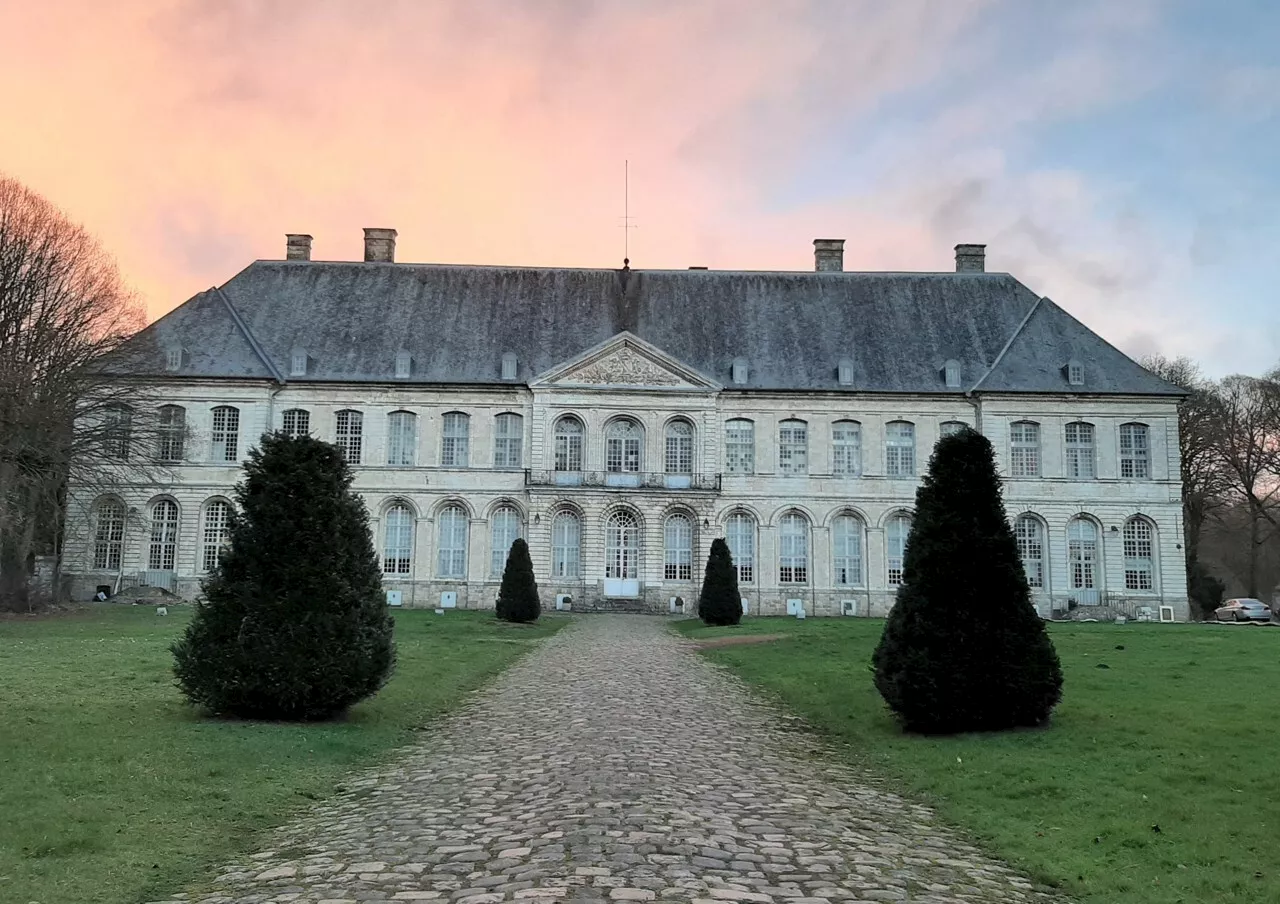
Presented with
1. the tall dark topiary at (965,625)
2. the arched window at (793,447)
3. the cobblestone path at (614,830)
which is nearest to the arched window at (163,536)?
the arched window at (793,447)

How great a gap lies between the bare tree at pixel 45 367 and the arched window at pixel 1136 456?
3395 centimetres

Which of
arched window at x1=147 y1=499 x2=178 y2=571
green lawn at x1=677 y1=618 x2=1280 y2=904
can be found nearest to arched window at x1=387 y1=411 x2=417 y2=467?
arched window at x1=147 y1=499 x2=178 y2=571

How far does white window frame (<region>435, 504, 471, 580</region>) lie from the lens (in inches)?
1523

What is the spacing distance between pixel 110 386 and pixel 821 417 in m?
24.3

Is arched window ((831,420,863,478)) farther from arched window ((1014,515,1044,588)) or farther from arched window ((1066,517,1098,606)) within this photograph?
arched window ((1066,517,1098,606))

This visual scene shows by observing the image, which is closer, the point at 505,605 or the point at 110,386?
the point at 505,605

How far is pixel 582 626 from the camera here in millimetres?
29047

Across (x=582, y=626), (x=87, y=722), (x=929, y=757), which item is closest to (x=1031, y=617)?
(x=929, y=757)

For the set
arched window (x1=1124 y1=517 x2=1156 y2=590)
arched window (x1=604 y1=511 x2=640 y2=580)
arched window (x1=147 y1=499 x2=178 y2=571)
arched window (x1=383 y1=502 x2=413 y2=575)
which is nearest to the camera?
arched window (x1=147 y1=499 x2=178 y2=571)

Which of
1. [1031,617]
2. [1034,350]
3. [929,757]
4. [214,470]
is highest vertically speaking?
[1034,350]

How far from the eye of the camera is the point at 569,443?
39.4 meters

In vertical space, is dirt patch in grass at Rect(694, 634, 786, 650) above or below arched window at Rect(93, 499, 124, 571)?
below

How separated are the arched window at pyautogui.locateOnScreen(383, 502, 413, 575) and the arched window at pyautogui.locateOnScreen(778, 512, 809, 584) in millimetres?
13905

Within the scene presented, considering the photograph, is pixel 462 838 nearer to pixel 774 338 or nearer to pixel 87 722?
pixel 87 722
